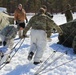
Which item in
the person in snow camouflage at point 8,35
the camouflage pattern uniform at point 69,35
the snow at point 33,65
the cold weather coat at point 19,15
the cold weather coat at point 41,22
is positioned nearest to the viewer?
the snow at point 33,65

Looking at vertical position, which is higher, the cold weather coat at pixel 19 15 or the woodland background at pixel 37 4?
the cold weather coat at pixel 19 15

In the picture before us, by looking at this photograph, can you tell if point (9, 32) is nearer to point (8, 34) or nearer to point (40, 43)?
point (8, 34)

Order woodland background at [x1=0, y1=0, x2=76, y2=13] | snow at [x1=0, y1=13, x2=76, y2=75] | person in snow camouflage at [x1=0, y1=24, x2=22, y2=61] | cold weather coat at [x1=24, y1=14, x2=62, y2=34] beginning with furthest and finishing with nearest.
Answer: woodland background at [x1=0, y1=0, x2=76, y2=13] < person in snow camouflage at [x1=0, y1=24, x2=22, y2=61] < cold weather coat at [x1=24, y1=14, x2=62, y2=34] < snow at [x1=0, y1=13, x2=76, y2=75]

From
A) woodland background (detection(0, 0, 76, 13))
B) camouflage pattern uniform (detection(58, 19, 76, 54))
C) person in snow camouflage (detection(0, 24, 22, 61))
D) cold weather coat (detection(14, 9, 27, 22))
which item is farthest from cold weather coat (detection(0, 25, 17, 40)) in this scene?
woodland background (detection(0, 0, 76, 13))

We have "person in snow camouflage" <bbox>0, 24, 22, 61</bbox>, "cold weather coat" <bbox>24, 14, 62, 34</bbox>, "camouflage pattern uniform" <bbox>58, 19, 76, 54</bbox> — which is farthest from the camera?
"camouflage pattern uniform" <bbox>58, 19, 76, 54</bbox>

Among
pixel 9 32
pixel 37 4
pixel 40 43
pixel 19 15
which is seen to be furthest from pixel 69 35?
pixel 37 4

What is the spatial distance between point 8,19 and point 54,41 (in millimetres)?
3811

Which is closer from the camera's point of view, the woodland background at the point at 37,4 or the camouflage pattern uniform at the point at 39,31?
the camouflage pattern uniform at the point at 39,31

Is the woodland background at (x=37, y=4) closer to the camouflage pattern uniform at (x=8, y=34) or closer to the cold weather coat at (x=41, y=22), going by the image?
the camouflage pattern uniform at (x=8, y=34)

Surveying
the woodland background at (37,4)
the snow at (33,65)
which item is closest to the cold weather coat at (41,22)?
the snow at (33,65)

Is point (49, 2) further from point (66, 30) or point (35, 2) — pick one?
point (66, 30)

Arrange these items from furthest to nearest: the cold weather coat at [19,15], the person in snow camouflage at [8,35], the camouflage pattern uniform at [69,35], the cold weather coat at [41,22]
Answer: the cold weather coat at [19,15], the camouflage pattern uniform at [69,35], the person in snow camouflage at [8,35], the cold weather coat at [41,22]

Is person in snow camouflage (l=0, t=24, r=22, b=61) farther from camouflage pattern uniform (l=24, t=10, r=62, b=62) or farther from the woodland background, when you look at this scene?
the woodland background

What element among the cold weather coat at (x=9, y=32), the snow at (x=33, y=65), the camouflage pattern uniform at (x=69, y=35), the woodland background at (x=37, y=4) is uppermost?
the cold weather coat at (x=9, y=32)
